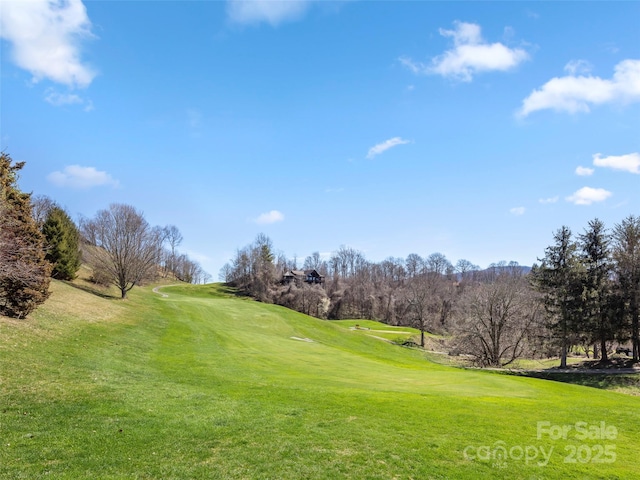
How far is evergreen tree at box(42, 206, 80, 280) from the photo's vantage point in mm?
35125

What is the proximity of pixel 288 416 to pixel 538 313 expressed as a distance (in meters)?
42.3

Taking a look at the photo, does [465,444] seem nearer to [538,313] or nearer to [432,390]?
[432,390]

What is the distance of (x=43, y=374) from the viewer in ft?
42.4

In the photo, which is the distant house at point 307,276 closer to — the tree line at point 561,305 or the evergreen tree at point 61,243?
the tree line at point 561,305

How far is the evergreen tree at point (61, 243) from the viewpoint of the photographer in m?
35.1

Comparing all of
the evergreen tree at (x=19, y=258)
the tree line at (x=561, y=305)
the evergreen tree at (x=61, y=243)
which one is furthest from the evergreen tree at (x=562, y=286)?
the evergreen tree at (x=61, y=243)

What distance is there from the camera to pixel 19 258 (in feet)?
61.8

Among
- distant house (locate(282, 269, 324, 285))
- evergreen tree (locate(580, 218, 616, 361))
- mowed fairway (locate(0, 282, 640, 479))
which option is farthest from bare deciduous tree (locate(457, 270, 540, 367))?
distant house (locate(282, 269, 324, 285))

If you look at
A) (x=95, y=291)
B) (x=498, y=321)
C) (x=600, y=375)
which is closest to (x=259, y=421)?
(x=600, y=375)

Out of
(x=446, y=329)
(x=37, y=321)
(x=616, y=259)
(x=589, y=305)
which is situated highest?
(x=616, y=259)

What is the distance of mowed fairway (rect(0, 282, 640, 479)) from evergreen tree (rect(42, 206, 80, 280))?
17413 millimetres

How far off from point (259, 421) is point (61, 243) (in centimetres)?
3474

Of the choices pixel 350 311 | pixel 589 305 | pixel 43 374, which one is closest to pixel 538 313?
pixel 589 305

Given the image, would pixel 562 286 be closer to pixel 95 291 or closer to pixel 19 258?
pixel 19 258
